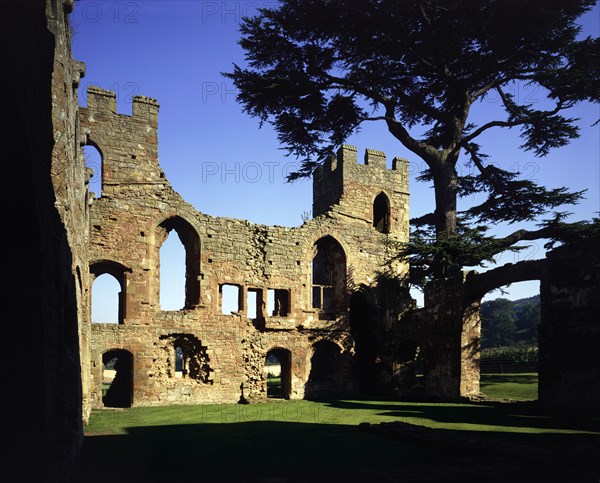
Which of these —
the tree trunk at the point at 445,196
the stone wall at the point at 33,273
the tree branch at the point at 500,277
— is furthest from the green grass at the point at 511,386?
the stone wall at the point at 33,273

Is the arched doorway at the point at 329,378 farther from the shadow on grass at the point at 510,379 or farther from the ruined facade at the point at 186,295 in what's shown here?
the shadow on grass at the point at 510,379

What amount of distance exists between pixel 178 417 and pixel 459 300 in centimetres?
955

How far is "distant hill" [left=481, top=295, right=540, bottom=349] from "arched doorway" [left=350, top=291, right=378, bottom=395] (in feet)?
135

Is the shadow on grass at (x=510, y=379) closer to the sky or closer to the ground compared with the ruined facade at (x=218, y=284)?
closer to the ground

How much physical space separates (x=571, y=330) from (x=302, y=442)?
311 inches

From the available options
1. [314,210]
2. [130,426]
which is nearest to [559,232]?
[314,210]

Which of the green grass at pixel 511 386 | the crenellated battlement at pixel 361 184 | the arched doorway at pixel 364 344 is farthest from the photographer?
the crenellated battlement at pixel 361 184

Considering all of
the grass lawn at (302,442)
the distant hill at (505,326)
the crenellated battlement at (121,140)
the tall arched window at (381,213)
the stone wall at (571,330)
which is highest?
the crenellated battlement at (121,140)

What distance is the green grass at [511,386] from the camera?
17.8 metres

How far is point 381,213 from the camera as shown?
82.3 feet

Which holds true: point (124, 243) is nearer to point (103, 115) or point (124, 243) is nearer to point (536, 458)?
point (103, 115)

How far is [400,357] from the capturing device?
22.1 m

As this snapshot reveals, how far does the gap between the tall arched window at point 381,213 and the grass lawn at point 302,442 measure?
955 cm

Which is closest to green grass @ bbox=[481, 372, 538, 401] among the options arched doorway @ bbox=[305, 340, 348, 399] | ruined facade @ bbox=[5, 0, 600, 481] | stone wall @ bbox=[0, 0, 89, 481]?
ruined facade @ bbox=[5, 0, 600, 481]
